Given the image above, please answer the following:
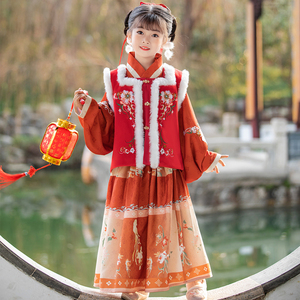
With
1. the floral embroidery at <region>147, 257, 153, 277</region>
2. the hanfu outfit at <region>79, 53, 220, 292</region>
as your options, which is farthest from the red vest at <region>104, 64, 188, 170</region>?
the floral embroidery at <region>147, 257, 153, 277</region>

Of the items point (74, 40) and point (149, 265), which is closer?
point (149, 265)

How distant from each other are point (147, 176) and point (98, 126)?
273 mm

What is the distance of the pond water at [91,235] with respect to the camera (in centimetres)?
289

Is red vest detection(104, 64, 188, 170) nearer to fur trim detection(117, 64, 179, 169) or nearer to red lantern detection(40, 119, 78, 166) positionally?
fur trim detection(117, 64, 179, 169)

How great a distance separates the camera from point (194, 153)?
4.51 ft

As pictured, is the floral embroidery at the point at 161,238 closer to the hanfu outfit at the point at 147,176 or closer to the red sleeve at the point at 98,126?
the hanfu outfit at the point at 147,176

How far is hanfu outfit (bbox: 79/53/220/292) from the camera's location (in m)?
1.27

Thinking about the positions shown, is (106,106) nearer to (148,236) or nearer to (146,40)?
(146,40)

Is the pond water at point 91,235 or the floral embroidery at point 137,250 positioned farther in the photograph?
the pond water at point 91,235

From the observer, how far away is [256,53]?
6.14 m

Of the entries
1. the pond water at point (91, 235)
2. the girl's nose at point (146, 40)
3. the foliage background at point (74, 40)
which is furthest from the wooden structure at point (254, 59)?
the girl's nose at point (146, 40)

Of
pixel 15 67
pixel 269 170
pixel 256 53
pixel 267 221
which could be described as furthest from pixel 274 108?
pixel 15 67

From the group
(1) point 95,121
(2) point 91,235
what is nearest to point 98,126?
(1) point 95,121

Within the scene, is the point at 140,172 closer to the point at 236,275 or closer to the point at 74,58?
the point at 236,275
